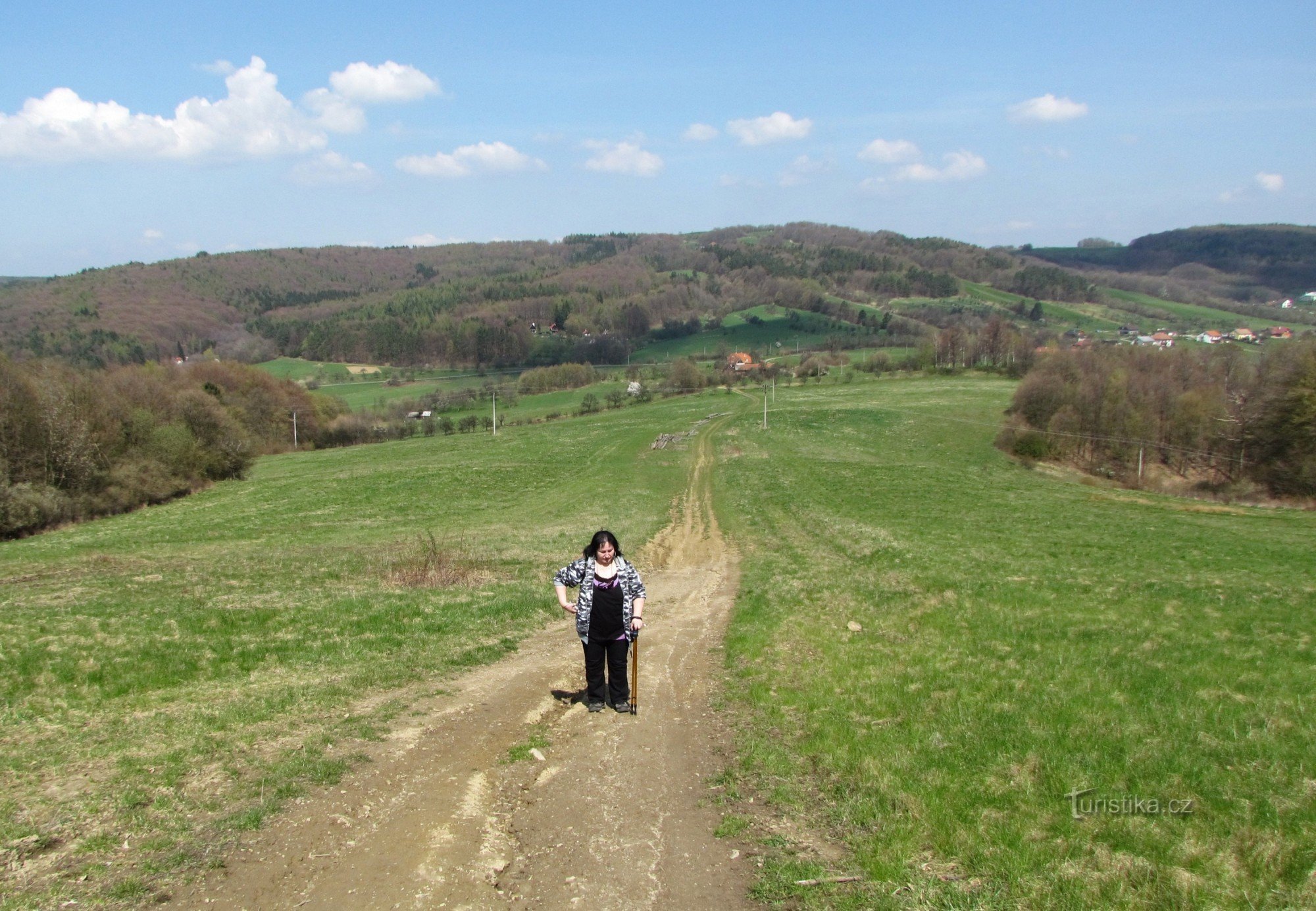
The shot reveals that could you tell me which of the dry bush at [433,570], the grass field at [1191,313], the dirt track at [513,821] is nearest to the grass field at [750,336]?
the grass field at [1191,313]

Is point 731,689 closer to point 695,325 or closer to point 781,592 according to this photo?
point 781,592

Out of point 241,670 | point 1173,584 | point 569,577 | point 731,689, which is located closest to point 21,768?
point 241,670

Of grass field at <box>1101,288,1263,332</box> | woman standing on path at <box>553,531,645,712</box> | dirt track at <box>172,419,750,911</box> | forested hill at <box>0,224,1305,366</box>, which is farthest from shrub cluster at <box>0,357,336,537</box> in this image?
grass field at <box>1101,288,1263,332</box>

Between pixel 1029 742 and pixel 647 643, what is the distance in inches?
287

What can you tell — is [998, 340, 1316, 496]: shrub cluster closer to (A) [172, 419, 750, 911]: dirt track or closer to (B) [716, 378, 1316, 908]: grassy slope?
(B) [716, 378, 1316, 908]: grassy slope

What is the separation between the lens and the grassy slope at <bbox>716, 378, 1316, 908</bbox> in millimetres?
6203

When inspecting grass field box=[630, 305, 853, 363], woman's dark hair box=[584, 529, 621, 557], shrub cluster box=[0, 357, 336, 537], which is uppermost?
grass field box=[630, 305, 853, 363]

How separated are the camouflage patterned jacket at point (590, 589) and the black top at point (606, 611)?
5cm

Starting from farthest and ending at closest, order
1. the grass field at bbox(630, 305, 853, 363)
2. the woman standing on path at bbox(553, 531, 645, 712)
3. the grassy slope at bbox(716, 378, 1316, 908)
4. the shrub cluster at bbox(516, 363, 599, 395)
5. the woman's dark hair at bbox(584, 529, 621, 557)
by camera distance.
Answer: the grass field at bbox(630, 305, 853, 363) < the shrub cluster at bbox(516, 363, 599, 395) < the woman standing on path at bbox(553, 531, 645, 712) < the woman's dark hair at bbox(584, 529, 621, 557) < the grassy slope at bbox(716, 378, 1316, 908)

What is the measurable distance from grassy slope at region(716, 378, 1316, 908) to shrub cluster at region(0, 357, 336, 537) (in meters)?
39.0

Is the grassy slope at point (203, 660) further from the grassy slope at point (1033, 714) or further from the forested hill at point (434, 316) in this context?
the forested hill at point (434, 316)

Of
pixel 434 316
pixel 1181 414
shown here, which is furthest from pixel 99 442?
pixel 434 316

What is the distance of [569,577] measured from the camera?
33.4 feet

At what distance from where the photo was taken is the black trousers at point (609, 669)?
10.2 metres
